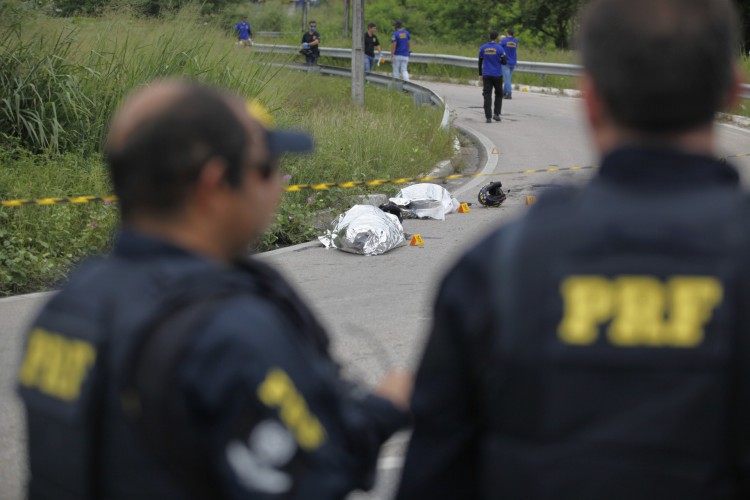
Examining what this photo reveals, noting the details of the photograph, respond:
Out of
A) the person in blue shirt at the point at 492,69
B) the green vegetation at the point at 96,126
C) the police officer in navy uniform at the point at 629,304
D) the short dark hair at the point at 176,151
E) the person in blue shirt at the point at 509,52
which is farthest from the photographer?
the person in blue shirt at the point at 509,52

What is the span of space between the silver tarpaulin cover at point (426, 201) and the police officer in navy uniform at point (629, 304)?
933cm

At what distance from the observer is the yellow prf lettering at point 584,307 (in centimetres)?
156

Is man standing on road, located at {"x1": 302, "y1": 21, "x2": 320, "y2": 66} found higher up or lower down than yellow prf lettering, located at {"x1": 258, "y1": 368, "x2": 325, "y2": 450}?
lower down

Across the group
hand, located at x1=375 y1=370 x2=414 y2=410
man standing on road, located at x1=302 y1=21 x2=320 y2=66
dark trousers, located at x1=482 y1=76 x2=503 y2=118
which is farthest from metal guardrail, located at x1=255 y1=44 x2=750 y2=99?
hand, located at x1=375 y1=370 x2=414 y2=410

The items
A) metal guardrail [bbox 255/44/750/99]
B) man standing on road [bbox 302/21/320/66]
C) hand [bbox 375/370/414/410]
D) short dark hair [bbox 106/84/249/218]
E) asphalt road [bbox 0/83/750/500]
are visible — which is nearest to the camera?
short dark hair [bbox 106/84/249/218]

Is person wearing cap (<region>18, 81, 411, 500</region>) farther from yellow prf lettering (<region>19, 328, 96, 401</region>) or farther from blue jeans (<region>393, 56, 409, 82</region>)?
blue jeans (<region>393, 56, 409, 82</region>)

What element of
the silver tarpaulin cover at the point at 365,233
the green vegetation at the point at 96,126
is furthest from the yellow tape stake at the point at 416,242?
the green vegetation at the point at 96,126

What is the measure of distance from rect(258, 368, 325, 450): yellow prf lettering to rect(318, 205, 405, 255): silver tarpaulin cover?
7.61 metres

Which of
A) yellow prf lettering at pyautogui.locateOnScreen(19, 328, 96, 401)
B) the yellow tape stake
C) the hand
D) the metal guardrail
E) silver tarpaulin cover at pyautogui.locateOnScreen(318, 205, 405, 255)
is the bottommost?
the metal guardrail

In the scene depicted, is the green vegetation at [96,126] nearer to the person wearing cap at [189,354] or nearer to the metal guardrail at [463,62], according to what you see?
the person wearing cap at [189,354]

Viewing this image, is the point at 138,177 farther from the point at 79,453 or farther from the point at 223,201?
the point at 79,453

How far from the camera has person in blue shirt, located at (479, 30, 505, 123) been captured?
19.5m

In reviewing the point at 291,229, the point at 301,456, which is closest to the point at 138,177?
the point at 301,456

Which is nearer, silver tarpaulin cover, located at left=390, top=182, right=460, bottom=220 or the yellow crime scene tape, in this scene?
the yellow crime scene tape
